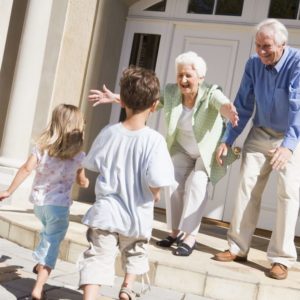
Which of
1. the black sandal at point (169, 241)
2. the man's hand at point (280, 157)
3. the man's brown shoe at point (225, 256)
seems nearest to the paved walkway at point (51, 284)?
the man's brown shoe at point (225, 256)

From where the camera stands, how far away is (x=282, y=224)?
3582mm

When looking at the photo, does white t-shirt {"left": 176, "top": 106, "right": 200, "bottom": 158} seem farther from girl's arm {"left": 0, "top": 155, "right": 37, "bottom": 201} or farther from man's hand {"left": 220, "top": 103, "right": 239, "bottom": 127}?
girl's arm {"left": 0, "top": 155, "right": 37, "bottom": 201}

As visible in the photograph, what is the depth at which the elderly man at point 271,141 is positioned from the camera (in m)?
3.49

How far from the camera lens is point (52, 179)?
307 centimetres

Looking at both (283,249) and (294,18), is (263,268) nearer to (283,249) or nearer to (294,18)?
(283,249)

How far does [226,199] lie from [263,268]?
2374 millimetres

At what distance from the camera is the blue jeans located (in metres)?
3.04

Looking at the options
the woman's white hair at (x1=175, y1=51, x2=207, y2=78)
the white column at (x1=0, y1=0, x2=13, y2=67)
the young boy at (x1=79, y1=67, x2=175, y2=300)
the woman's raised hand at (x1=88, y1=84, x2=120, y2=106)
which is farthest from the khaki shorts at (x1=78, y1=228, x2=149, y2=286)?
the white column at (x1=0, y1=0, x2=13, y2=67)

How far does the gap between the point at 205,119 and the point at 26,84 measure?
2.54 metres

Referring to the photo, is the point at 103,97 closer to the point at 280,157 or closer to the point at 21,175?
the point at 21,175

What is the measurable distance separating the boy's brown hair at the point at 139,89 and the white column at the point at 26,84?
10.5ft

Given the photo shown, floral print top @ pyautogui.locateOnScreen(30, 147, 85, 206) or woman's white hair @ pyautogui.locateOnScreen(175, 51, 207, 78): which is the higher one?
woman's white hair @ pyautogui.locateOnScreen(175, 51, 207, 78)

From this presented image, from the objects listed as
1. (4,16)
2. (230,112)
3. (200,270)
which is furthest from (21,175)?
(4,16)

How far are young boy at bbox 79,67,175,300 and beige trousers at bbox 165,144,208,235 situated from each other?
1.15 m
